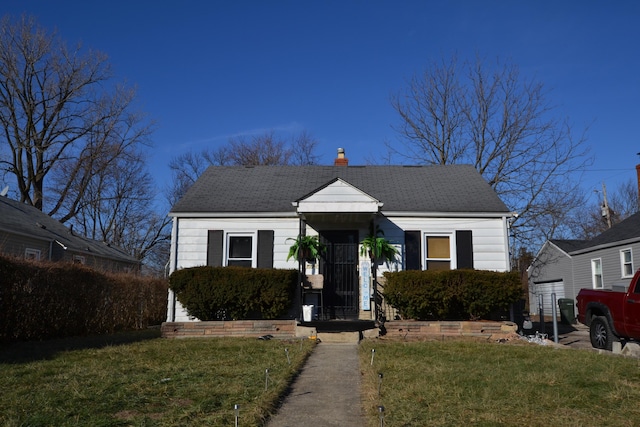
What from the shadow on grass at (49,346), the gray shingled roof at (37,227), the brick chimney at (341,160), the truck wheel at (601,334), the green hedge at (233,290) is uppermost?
the brick chimney at (341,160)

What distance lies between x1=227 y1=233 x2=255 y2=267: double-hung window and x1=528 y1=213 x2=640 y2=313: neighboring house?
12028 millimetres

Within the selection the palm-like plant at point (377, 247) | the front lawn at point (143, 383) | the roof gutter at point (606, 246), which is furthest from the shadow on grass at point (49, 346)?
the roof gutter at point (606, 246)

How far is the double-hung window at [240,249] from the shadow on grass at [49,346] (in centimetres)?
264

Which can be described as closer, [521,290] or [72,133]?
[521,290]

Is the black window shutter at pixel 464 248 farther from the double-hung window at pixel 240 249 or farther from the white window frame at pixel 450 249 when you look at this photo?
the double-hung window at pixel 240 249

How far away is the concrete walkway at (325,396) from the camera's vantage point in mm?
4723

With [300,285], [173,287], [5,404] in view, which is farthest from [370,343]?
[5,404]

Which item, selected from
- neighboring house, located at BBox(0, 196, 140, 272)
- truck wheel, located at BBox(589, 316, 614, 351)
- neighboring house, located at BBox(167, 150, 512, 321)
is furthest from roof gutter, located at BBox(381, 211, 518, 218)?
neighboring house, located at BBox(0, 196, 140, 272)

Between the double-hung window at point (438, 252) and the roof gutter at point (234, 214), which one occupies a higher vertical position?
the roof gutter at point (234, 214)

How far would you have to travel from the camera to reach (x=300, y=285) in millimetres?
12391

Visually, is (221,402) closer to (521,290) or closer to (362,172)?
(521,290)

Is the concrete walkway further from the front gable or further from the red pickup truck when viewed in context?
the red pickup truck

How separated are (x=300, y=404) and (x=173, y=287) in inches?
291

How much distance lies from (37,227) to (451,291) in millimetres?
16792
